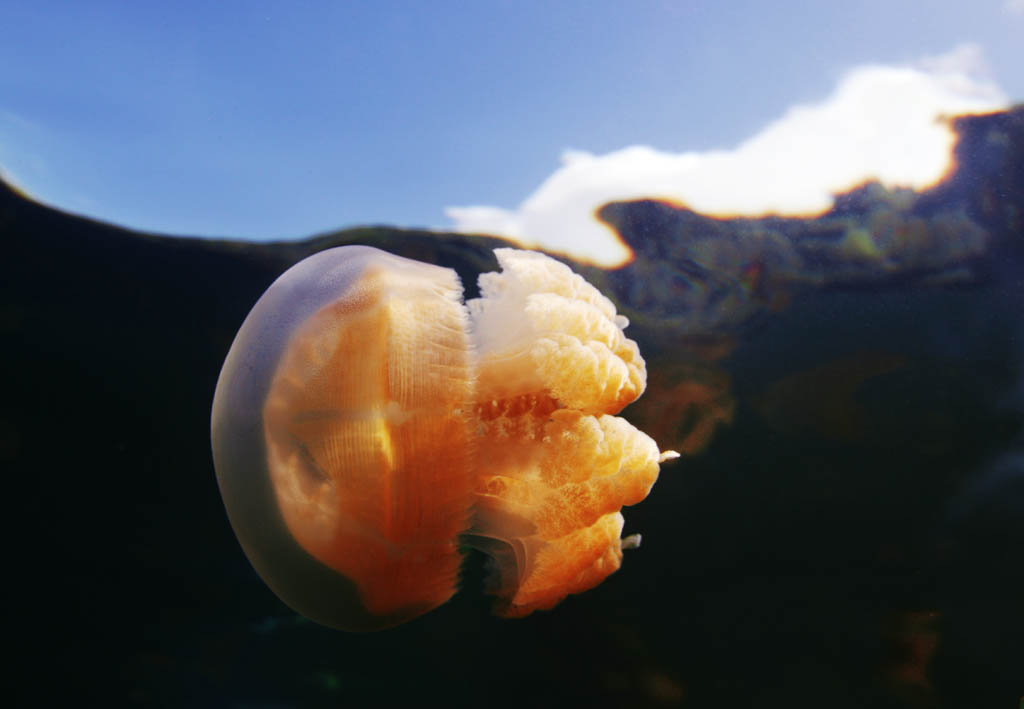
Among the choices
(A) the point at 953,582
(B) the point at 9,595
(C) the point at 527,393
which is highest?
(C) the point at 527,393

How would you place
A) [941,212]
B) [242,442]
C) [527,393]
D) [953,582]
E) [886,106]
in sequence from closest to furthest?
[242,442] < [527,393] < [886,106] < [941,212] < [953,582]

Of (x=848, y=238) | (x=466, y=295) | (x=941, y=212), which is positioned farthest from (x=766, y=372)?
(x=466, y=295)

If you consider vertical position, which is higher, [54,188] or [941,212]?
[941,212]

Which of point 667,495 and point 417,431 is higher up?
point 417,431

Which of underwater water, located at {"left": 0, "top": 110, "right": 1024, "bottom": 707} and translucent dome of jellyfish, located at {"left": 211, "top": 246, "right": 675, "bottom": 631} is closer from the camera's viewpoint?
translucent dome of jellyfish, located at {"left": 211, "top": 246, "right": 675, "bottom": 631}

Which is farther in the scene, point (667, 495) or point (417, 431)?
point (667, 495)

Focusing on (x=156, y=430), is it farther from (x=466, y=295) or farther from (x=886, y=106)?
(x=886, y=106)
